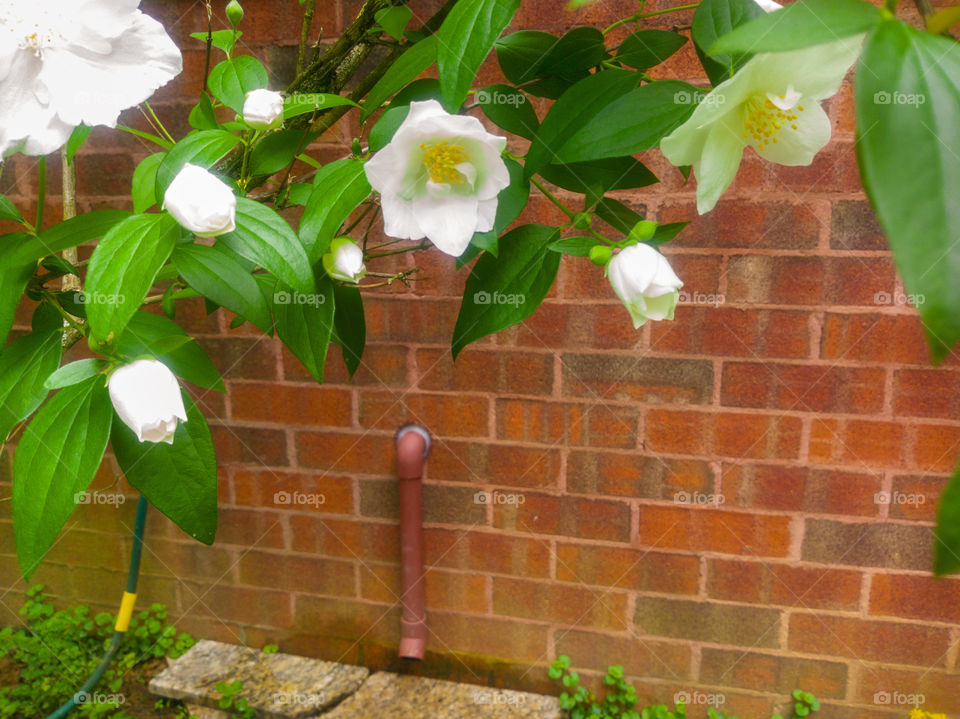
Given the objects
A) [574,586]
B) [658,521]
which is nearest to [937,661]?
[658,521]

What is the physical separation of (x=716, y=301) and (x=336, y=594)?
1.09m

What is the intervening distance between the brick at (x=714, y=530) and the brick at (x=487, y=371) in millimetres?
355

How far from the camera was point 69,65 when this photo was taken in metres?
0.45

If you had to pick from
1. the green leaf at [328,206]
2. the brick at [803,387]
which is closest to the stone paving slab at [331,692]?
the brick at [803,387]

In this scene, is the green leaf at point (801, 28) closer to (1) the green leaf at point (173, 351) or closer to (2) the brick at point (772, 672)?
(1) the green leaf at point (173, 351)

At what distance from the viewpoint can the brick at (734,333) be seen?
Answer: 133 centimetres

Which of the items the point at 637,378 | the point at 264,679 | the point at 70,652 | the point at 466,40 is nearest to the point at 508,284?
the point at 466,40

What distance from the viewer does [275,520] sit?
166 centimetres

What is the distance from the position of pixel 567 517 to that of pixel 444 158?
1.15 m

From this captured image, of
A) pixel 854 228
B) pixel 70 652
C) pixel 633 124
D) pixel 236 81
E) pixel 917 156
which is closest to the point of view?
pixel 917 156

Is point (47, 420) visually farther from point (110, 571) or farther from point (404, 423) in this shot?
point (110, 571)

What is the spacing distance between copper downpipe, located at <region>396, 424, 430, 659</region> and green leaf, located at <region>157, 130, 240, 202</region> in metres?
1.02

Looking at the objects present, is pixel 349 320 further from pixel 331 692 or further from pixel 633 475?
pixel 331 692

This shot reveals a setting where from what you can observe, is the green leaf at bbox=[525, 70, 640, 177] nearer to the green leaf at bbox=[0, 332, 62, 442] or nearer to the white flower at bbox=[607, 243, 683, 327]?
the white flower at bbox=[607, 243, 683, 327]
